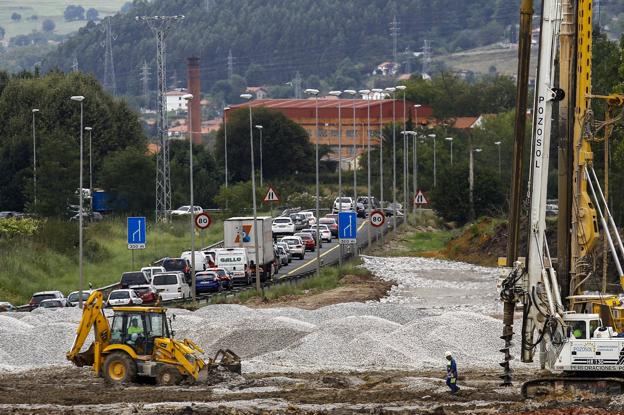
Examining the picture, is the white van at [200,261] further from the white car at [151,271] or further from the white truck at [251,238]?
the white car at [151,271]

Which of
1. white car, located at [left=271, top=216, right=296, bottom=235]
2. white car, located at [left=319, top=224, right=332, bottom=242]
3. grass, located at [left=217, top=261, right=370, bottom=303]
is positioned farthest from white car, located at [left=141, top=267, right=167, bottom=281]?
white car, located at [left=319, top=224, right=332, bottom=242]

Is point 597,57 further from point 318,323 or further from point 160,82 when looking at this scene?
point 318,323

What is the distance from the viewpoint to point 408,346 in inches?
1558

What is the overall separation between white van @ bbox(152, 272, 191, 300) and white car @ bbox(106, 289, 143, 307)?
3.79 m

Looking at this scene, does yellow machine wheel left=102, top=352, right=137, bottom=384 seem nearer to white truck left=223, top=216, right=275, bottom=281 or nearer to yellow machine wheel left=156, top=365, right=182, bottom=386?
yellow machine wheel left=156, top=365, right=182, bottom=386

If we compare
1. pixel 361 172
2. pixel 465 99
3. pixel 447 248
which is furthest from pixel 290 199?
pixel 465 99

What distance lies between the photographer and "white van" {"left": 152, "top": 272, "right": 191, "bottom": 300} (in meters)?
58.8

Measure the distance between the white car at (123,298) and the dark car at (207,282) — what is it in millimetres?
8065

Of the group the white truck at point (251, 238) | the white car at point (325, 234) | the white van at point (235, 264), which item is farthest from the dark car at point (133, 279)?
the white car at point (325, 234)

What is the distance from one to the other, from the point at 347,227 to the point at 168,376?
103ft

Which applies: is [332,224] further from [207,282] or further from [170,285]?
[170,285]

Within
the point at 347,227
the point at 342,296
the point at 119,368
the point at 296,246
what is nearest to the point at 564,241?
the point at 119,368

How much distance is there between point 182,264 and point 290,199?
55.3 meters

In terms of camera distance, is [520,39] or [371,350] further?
[371,350]
